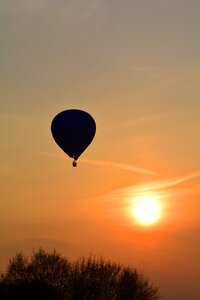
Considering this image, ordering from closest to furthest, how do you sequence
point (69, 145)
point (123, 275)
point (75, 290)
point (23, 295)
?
point (69, 145)
point (23, 295)
point (75, 290)
point (123, 275)

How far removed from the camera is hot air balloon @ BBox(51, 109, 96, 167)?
39.5 meters

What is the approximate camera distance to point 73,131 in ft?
130

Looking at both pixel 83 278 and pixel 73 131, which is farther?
pixel 83 278

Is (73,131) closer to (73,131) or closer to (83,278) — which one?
(73,131)

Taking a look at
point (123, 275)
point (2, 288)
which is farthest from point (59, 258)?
point (2, 288)

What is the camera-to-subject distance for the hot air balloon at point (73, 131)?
3947 cm

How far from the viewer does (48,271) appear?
2507 inches

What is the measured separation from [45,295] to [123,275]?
60.3 feet

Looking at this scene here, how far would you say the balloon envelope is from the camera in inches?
1554

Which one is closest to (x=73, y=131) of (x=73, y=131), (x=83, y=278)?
(x=73, y=131)

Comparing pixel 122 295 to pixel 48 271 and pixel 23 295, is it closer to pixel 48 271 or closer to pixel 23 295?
pixel 48 271

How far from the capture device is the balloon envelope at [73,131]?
3947 centimetres

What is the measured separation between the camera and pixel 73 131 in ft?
130

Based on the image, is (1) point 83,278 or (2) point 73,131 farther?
(1) point 83,278
